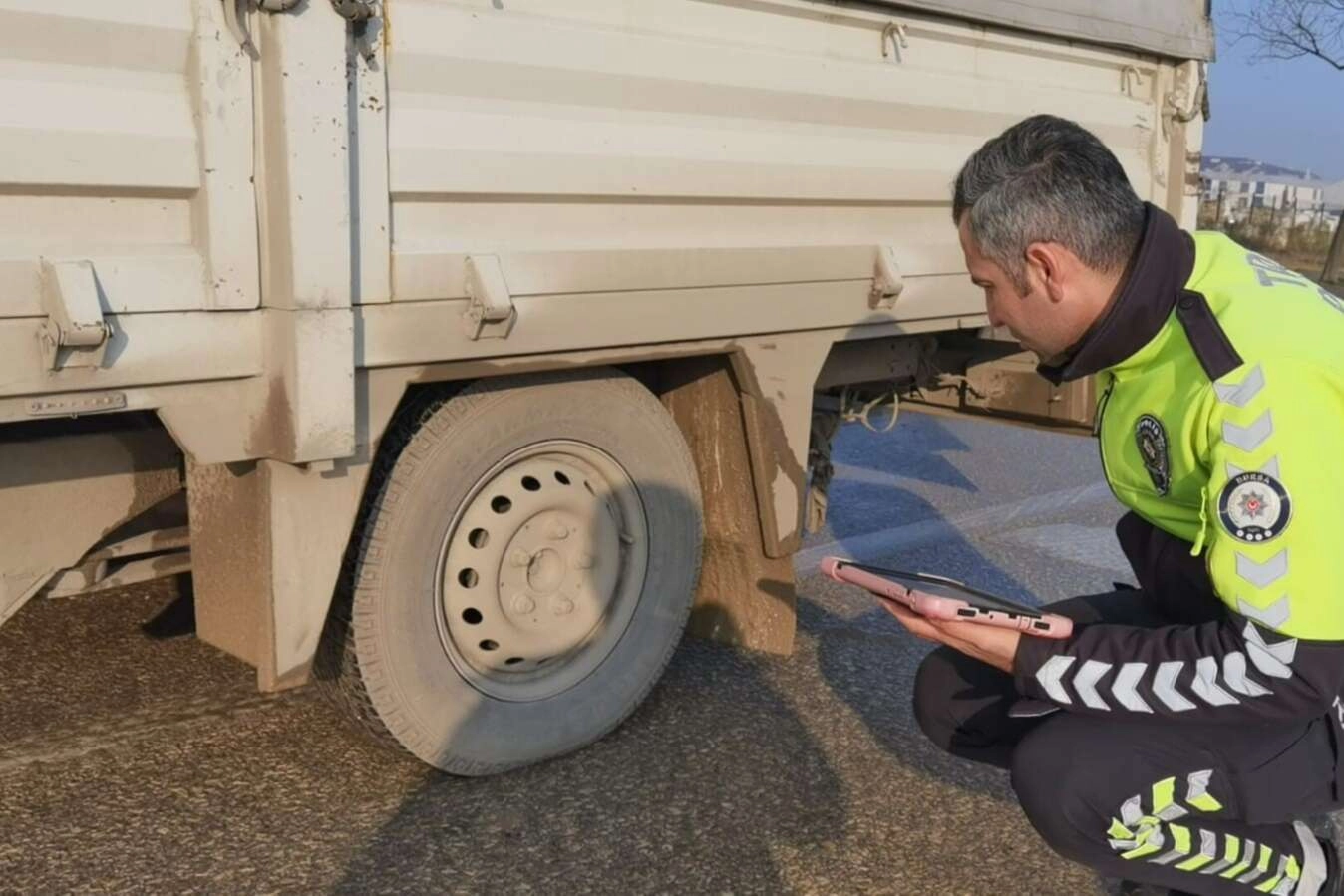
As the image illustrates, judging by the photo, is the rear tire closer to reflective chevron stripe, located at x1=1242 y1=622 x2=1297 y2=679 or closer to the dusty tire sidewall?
the dusty tire sidewall

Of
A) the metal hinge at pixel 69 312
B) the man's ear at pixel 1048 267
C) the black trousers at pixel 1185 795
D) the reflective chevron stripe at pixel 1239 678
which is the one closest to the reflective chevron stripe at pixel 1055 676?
the black trousers at pixel 1185 795

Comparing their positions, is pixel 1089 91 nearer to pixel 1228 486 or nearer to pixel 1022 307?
pixel 1022 307

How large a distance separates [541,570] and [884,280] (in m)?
1.25

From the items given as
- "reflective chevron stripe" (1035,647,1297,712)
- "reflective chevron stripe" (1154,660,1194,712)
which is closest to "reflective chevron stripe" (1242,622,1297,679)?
"reflective chevron stripe" (1035,647,1297,712)

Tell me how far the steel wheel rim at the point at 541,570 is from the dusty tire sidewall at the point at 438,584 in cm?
3

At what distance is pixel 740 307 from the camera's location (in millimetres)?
3367

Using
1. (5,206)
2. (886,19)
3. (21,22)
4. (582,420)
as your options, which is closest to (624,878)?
(582,420)

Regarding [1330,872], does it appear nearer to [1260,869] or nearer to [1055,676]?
[1260,869]

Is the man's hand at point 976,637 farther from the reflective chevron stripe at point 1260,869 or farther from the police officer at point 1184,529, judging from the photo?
the reflective chevron stripe at point 1260,869

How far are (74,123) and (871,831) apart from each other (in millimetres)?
2174

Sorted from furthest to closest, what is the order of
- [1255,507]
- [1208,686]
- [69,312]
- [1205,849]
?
1. [1205,849]
2. [69,312]
3. [1208,686]
4. [1255,507]

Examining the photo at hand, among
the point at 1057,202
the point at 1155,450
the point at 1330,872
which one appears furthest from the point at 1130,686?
the point at 1057,202

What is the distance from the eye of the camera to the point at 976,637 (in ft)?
7.59

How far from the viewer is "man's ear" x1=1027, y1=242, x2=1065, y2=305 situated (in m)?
2.17
